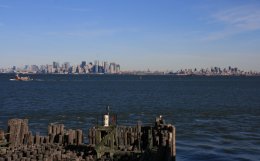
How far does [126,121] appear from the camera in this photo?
60.3 meters

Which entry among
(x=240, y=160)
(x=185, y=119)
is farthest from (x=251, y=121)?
(x=240, y=160)

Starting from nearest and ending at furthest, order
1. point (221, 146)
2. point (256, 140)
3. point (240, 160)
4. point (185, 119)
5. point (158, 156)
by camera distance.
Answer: point (158, 156) → point (240, 160) → point (221, 146) → point (256, 140) → point (185, 119)

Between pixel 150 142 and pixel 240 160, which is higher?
pixel 150 142

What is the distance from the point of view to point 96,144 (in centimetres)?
2970

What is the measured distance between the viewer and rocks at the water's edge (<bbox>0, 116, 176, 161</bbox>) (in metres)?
27.0

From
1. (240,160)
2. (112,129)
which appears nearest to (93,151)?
(112,129)

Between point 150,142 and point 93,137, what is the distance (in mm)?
3916

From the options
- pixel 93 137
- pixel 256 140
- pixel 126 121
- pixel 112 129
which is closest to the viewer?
pixel 112 129

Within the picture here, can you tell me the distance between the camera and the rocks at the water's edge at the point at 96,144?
1062 inches

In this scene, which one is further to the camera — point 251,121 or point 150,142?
point 251,121

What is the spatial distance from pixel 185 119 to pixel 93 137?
3426cm

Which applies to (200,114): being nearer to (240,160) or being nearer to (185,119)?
(185,119)

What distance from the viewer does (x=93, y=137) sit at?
31938 mm

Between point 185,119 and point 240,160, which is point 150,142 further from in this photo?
point 185,119
